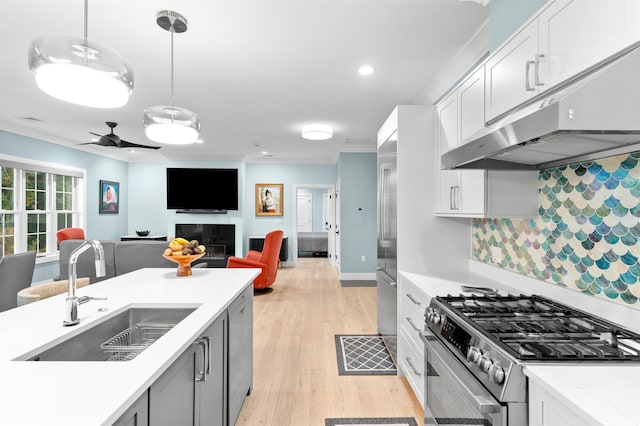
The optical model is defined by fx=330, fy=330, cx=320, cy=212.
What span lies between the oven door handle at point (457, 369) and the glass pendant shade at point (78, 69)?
1821mm

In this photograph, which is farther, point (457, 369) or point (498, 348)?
point (457, 369)

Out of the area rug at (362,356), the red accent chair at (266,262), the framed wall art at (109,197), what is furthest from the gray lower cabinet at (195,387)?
the framed wall art at (109,197)

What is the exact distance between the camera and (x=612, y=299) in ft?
4.64

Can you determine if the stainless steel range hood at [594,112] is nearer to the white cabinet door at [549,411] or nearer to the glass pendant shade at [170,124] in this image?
the white cabinet door at [549,411]

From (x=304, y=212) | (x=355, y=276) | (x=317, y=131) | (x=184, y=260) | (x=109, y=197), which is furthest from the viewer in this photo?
(x=304, y=212)

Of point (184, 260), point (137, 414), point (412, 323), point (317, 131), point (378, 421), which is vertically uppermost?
point (317, 131)

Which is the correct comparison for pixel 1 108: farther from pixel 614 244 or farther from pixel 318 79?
pixel 614 244

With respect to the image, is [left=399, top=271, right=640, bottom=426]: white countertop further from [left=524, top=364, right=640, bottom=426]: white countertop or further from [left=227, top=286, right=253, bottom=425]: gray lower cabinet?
[left=227, top=286, right=253, bottom=425]: gray lower cabinet

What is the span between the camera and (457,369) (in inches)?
54.3

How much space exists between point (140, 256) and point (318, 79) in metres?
2.99

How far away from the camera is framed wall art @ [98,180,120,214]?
7.00 meters

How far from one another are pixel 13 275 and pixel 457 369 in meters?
3.46

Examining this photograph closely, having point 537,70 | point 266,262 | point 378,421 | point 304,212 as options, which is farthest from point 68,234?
point 304,212

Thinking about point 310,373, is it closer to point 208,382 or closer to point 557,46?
point 208,382
